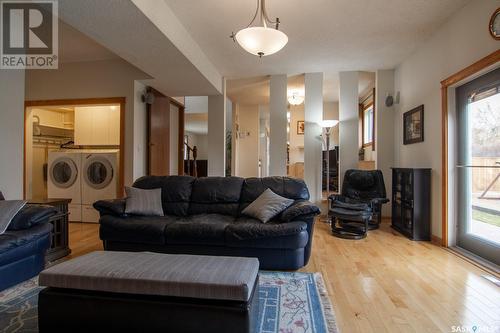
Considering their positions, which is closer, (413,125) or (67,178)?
(413,125)

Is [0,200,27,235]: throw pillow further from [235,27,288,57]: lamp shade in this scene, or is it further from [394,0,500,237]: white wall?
[394,0,500,237]: white wall

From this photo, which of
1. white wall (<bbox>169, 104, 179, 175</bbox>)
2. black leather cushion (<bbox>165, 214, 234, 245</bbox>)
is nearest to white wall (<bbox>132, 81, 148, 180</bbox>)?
white wall (<bbox>169, 104, 179, 175</bbox>)

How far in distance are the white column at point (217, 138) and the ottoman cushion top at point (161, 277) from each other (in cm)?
369

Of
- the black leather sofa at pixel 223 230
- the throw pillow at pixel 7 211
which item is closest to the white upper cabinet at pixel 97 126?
the black leather sofa at pixel 223 230

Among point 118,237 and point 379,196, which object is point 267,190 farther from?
point 379,196

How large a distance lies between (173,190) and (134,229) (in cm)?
75

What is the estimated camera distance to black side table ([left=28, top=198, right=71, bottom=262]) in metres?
2.76

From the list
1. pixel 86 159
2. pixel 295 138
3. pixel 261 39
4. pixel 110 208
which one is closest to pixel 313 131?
pixel 295 138

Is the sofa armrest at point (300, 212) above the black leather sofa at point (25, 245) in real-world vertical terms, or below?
above

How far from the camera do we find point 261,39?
89.5 inches

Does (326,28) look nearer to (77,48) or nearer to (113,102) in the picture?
(113,102)

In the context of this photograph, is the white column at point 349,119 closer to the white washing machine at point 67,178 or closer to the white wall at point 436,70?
the white wall at point 436,70

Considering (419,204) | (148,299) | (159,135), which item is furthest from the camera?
(159,135)

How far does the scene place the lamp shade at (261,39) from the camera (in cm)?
223
